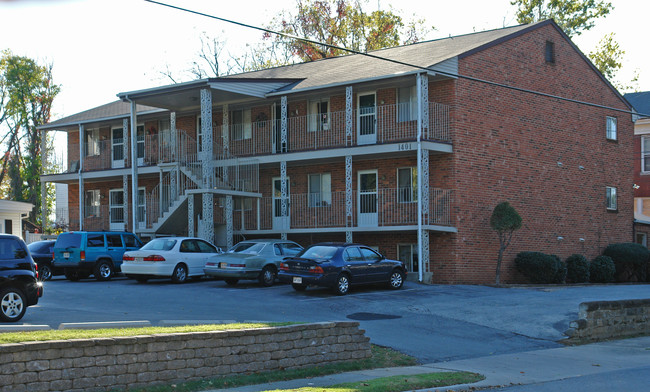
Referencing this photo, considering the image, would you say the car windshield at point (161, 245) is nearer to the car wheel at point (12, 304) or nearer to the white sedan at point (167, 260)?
the white sedan at point (167, 260)


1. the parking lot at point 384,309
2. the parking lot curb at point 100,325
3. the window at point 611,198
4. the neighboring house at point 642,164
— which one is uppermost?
the neighboring house at point 642,164

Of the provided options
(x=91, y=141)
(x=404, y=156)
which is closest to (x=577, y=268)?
(x=404, y=156)

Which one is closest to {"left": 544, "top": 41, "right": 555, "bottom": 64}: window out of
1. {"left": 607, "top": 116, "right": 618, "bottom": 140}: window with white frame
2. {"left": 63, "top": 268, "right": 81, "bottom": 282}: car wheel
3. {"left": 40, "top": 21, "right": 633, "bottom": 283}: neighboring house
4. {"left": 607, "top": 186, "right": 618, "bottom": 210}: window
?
{"left": 40, "top": 21, "right": 633, "bottom": 283}: neighboring house

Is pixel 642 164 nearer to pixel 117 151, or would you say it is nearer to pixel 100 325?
pixel 117 151

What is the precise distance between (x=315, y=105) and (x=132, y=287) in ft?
35.6

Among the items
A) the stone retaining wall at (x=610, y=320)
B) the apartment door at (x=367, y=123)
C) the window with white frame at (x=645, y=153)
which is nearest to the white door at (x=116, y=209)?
the apartment door at (x=367, y=123)

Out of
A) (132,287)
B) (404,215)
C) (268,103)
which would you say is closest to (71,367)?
(132,287)

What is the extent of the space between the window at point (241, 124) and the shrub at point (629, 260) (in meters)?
15.5

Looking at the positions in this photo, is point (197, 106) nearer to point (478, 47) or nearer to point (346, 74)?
point (346, 74)

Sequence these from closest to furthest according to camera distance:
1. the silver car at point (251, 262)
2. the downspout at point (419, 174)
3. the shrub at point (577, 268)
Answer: the silver car at point (251, 262), the downspout at point (419, 174), the shrub at point (577, 268)

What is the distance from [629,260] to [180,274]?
18254mm

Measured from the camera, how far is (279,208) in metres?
31.2

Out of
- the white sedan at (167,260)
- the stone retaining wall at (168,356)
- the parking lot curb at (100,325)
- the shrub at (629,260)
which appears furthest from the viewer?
the shrub at (629,260)

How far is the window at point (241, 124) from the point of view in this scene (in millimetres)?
32375
